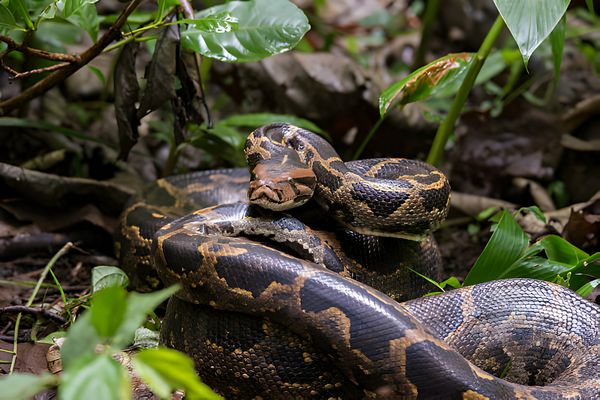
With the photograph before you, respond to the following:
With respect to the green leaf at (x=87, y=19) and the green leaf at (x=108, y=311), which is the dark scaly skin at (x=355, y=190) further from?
the green leaf at (x=108, y=311)

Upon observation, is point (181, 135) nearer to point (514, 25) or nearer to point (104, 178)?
point (104, 178)

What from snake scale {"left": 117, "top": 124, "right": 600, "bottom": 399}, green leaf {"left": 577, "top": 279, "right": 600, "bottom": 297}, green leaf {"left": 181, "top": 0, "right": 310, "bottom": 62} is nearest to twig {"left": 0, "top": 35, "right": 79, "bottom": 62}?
green leaf {"left": 181, "top": 0, "right": 310, "bottom": 62}

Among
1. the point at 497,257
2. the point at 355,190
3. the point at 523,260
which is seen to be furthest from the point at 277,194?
the point at 523,260

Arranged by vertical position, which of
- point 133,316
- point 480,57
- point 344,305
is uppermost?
point 133,316

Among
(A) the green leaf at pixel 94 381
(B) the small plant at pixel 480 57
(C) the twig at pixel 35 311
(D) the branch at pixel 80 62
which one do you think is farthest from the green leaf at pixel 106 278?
(A) the green leaf at pixel 94 381

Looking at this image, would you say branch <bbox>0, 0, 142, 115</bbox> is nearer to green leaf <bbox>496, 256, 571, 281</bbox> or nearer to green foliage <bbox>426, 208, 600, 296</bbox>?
green foliage <bbox>426, 208, 600, 296</bbox>

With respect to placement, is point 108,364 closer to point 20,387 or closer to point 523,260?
point 20,387
